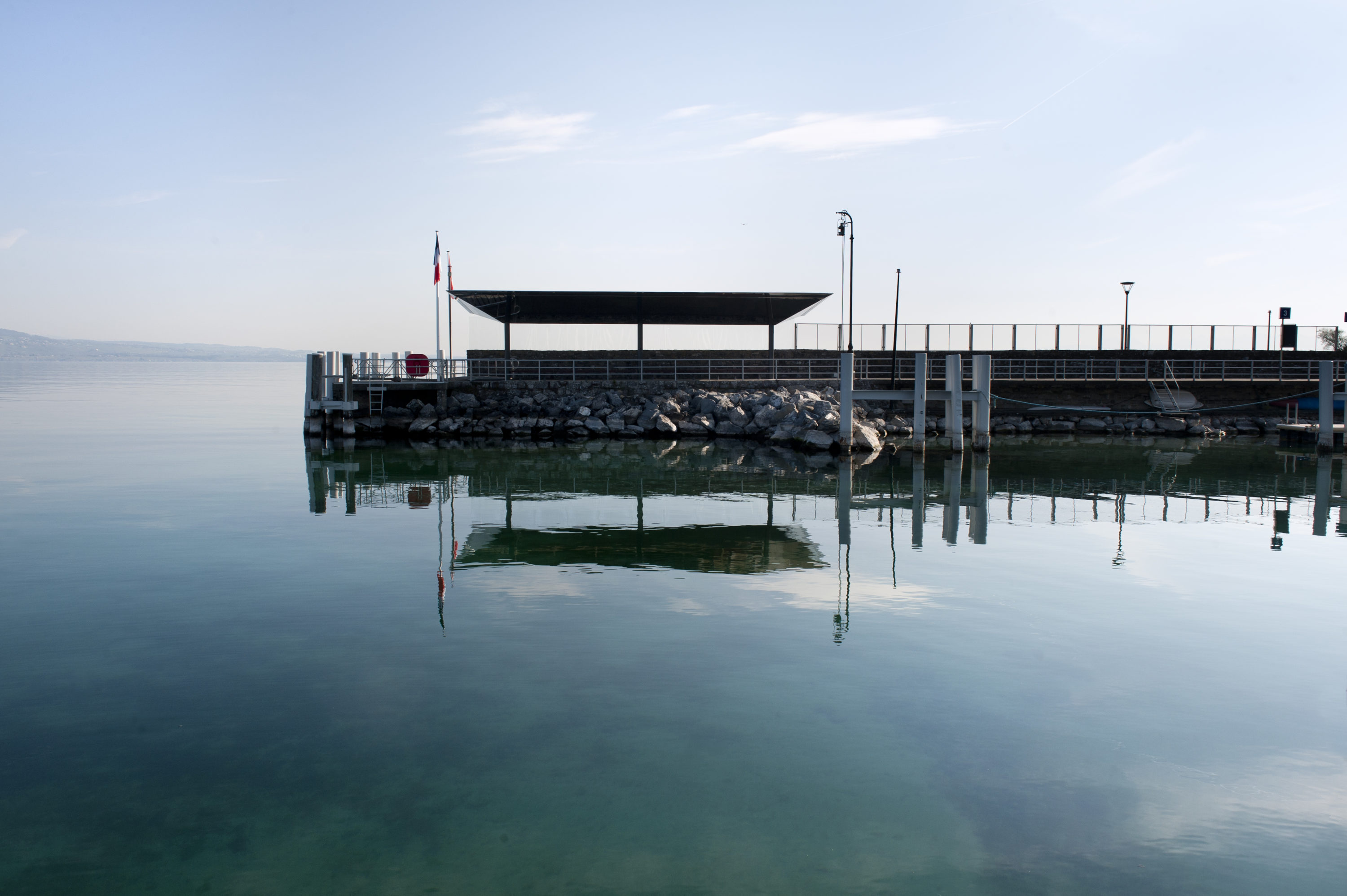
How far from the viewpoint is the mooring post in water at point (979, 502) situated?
1664cm

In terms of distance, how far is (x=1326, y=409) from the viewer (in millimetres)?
30312

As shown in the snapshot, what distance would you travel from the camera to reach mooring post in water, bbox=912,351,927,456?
28.4 m

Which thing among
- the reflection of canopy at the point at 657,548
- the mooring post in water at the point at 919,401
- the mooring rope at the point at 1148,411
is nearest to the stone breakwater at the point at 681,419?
the mooring rope at the point at 1148,411

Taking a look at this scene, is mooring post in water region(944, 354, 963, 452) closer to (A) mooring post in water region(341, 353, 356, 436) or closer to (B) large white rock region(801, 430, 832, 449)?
(B) large white rock region(801, 430, 832, 449)

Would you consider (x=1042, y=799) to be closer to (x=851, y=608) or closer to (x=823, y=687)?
(x=823, y=687)

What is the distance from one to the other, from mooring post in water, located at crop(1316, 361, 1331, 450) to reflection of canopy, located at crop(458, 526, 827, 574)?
72.3ft

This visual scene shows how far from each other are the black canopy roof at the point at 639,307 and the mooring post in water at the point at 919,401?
1229 centimetres

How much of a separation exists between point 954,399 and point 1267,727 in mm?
21794

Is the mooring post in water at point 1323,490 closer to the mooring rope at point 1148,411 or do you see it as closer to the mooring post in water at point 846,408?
the mooring rope at point 1148,411

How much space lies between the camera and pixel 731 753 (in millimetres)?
7156

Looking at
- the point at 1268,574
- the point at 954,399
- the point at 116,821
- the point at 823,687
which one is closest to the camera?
the point at 116,821

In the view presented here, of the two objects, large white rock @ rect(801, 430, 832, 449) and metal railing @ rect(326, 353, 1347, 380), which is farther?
metal railing @ rect(326, 353, 1347, 380)

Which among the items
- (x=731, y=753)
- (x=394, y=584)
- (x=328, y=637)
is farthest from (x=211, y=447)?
(x=731, y=753)

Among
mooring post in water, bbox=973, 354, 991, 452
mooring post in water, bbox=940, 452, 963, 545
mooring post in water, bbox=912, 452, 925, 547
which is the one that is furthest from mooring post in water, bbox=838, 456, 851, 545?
mooring post in water, bbox=973, 354, 991, 452
